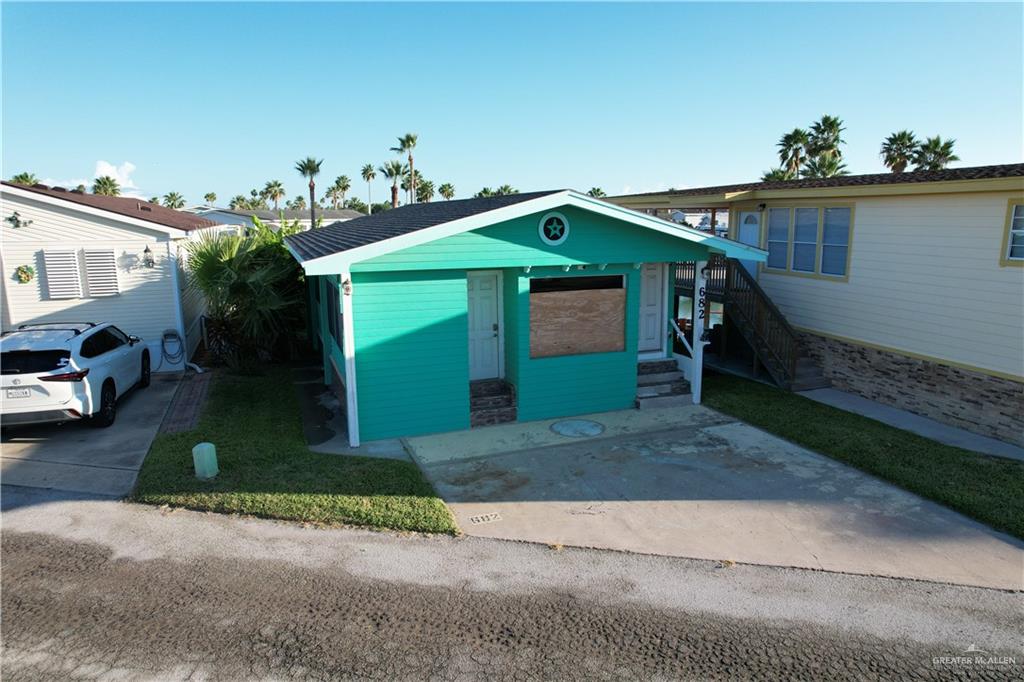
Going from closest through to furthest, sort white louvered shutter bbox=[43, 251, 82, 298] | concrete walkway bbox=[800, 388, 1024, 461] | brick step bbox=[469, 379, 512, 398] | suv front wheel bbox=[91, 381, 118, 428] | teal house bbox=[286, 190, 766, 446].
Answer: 1. teal house bbox=[286, 190, 766, 446]
2. concrete walkway bbox=[800, 388, 1024, 461]
3. suv front wheel bbox=[91, 381, 118, 428]
4. brick step bbox=[469, 379, 512, 398]
5. white louvered shutter bbox=[43, 251, 82, 298]

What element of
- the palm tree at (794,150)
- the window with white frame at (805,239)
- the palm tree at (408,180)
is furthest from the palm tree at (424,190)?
the window with white frame at (805,239)

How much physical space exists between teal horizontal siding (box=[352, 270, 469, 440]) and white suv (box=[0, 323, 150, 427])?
4391 mm

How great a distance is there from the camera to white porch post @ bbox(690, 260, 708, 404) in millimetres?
12164

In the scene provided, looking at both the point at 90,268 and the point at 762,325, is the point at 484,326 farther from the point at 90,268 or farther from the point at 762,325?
the point at 90,268

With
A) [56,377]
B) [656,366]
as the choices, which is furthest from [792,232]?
[56,377]

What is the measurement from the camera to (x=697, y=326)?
12.2 meters

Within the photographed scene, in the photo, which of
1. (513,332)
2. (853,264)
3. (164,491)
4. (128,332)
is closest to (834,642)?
(513,332)

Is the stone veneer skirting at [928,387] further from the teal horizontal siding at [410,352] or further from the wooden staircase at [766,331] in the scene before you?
the teal horizontal siding at [410,352]

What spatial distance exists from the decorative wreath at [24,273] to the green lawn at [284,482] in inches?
246

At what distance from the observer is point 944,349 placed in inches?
454

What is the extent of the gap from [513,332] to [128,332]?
9.15m

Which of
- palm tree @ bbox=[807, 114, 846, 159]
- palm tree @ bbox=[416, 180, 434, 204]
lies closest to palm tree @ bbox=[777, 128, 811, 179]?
palm tree @ bbox=[807, 114, 846, 159]

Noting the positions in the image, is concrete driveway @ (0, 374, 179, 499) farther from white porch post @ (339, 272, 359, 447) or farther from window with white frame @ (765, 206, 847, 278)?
window with white frame @ (765, 206, 847, 278)

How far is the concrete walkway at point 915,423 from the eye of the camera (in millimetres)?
10258
